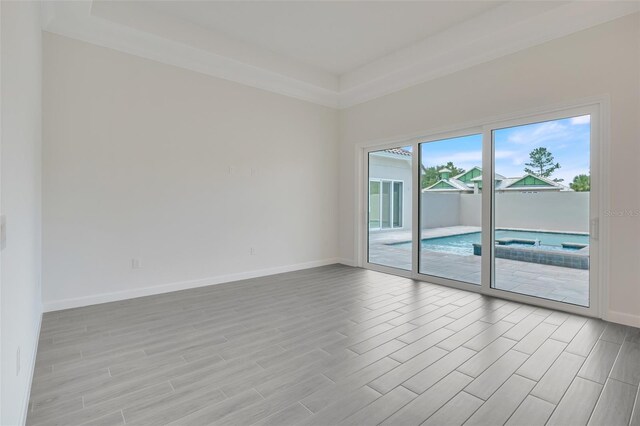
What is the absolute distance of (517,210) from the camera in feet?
13.0

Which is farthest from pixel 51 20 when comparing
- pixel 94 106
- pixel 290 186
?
pixel 290 186

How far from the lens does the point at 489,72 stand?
407 cm

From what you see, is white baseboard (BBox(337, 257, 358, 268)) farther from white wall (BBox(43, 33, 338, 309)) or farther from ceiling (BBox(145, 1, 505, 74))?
ceiling (BBox(145, 1, 505, 74))

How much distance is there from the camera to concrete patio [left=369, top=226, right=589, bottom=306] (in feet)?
11.7

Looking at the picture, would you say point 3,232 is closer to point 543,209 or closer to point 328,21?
point 328,21

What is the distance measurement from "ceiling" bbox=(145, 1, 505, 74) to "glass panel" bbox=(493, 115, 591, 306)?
170cm

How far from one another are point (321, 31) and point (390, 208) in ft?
10.0

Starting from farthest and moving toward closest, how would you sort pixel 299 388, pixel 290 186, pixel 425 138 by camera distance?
1. pixel 290 186
2. pixel 425 138
3. pixel 299 388

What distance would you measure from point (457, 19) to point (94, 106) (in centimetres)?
458

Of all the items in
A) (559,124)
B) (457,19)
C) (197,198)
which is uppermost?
(457,19)

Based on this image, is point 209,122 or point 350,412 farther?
point 209,122

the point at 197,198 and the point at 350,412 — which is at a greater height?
the point at 197,198

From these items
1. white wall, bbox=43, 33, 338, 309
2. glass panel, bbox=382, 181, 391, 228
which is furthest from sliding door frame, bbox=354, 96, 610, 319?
white wall, bbox=43, 33, 338, 309

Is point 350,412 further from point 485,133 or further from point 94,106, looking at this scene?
point 94,106
